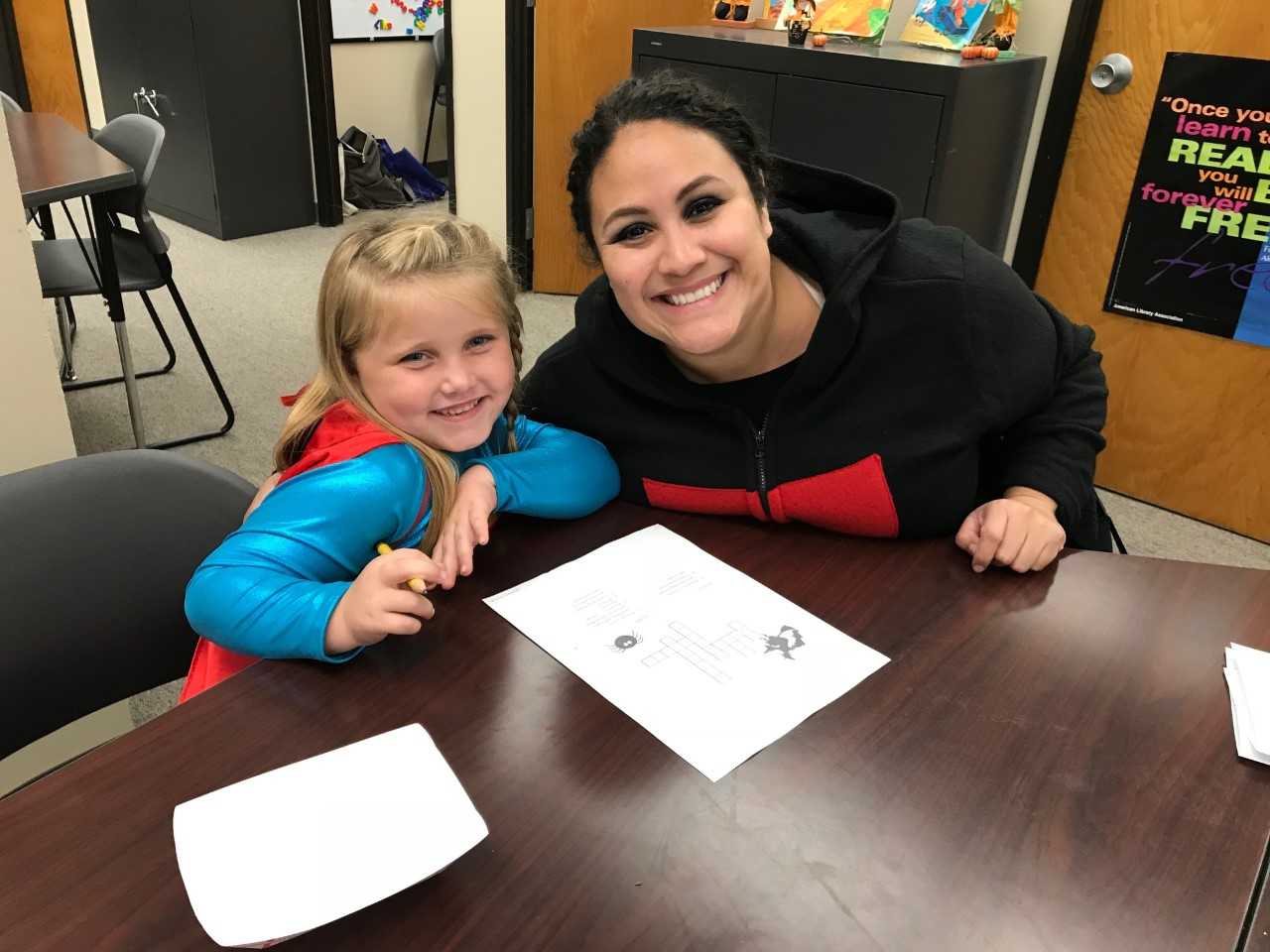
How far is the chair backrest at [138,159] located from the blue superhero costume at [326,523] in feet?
5.58

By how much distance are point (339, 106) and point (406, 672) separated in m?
4.87

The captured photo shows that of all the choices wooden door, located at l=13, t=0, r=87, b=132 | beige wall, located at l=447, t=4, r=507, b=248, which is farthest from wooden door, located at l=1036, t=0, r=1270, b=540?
wooden door, located at l=13, t=0, r=87, b=132

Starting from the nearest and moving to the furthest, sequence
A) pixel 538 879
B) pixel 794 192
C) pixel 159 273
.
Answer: pixel 538 879
pixel 794 192
pixel 159 273

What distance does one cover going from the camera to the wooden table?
202 centimetres

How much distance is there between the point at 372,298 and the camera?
1.06 metres

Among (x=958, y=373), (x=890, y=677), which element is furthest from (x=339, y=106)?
(x=890, y=677)

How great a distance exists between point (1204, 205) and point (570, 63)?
2194mm

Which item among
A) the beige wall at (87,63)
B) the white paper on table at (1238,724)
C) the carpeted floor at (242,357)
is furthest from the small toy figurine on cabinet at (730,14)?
the beige wall at (87,63)

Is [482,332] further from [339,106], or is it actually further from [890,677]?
[339,106]

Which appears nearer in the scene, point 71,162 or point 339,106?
point 71,162

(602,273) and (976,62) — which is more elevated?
(976,62)

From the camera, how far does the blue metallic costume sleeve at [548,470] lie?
106 centimetres

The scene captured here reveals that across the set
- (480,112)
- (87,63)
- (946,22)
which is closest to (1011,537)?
(946,22)

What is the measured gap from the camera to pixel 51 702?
0.98m
